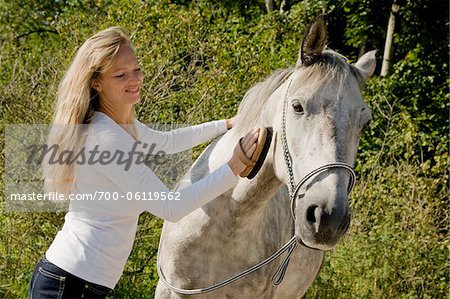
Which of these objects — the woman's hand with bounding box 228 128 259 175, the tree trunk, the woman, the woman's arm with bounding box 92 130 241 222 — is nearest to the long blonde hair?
the woman

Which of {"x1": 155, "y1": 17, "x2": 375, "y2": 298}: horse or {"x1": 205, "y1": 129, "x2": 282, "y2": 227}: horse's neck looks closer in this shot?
{"x1": 155, "y1": 17, "x2": 375, "y2": 298}: horse

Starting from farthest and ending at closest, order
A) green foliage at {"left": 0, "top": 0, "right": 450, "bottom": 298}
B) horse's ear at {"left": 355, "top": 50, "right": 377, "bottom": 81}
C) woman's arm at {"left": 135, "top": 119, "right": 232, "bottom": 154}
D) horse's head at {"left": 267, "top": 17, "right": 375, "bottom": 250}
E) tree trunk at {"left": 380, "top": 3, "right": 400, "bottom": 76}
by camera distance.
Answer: tree trunk at {"left": 380, "top": 3, "right": 400, "bottom": 76} < green foliage at {"left": 0, "top": 0, "right": 450, "bottom": 298} < woman's arm at {"left": 135, "top": 119, "right": 232, "bottom": 154} < horse's ear at {"left": 355, "top": 50, "right": 377, "bottom": 81} < horse's head at {"left": 267, "top": 17, "right": 375, "bottom": 250}

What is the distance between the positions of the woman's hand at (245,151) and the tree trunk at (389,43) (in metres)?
10.2

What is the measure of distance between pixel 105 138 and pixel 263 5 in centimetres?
1165

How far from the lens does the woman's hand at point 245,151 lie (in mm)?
2594

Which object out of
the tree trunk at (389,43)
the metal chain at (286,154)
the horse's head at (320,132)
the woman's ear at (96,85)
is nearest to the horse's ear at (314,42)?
the horse's head at (320,132)

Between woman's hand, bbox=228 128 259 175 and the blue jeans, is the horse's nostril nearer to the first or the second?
woman's hand, bbox=228 128 259 175

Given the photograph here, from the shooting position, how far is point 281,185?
300 cm

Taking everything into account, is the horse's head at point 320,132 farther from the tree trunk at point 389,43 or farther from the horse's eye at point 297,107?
the tree trunk at point 389,43

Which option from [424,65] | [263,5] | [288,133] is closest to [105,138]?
[288,133]

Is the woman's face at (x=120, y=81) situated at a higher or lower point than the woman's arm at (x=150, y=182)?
higher

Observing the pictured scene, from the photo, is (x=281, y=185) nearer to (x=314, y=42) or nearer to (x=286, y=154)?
(x=286, y=154)

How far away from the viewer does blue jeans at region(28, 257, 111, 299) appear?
2475mm

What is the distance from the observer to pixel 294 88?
2670 millimetres
